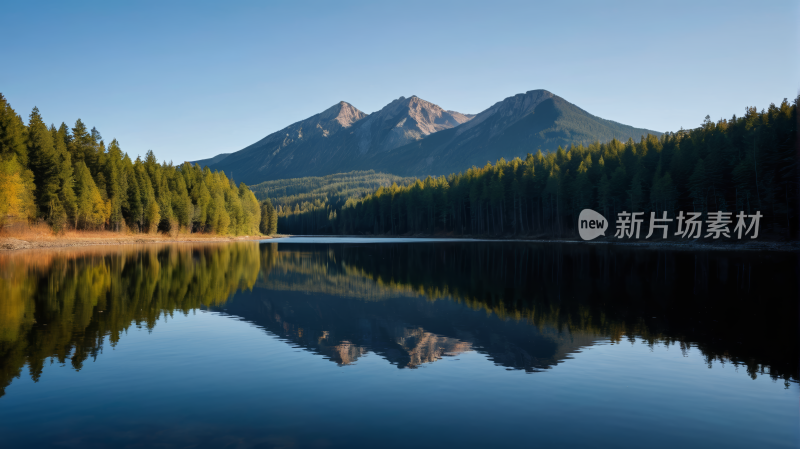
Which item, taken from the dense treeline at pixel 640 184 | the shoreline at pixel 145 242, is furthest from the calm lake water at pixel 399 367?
the dense treeline at pixel 640 184

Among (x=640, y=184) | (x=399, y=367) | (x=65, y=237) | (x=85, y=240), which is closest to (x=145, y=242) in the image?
(x=85, y=240)

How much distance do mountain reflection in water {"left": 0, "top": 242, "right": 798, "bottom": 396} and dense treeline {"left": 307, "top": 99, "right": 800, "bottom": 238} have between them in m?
34.8

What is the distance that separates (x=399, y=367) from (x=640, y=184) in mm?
83223

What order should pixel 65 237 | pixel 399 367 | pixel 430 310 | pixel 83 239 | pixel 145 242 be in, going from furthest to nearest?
pixel 145 242 → pixel 83 239 → pixel 65 237 → pixel 430 310 → pixel 399 367

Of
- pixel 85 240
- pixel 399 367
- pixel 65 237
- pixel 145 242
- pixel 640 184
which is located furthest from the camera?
pixel 145 242

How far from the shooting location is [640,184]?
83.2m

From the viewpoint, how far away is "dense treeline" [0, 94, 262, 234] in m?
65.2

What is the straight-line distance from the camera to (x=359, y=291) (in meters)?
27.8

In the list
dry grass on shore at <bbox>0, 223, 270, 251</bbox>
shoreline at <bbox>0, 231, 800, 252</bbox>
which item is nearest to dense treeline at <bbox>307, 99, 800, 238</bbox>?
shoreline at <bbox>0, 231, 800, 252</bbox>

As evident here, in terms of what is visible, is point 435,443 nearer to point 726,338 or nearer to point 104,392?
point 104,392

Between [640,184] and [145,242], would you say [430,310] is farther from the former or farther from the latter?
[145,242]

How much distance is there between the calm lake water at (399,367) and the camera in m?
8.55

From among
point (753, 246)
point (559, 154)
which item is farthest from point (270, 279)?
point (559, 154)

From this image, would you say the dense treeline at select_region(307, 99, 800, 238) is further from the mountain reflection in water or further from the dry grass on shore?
Answer: the dry grass on shore
